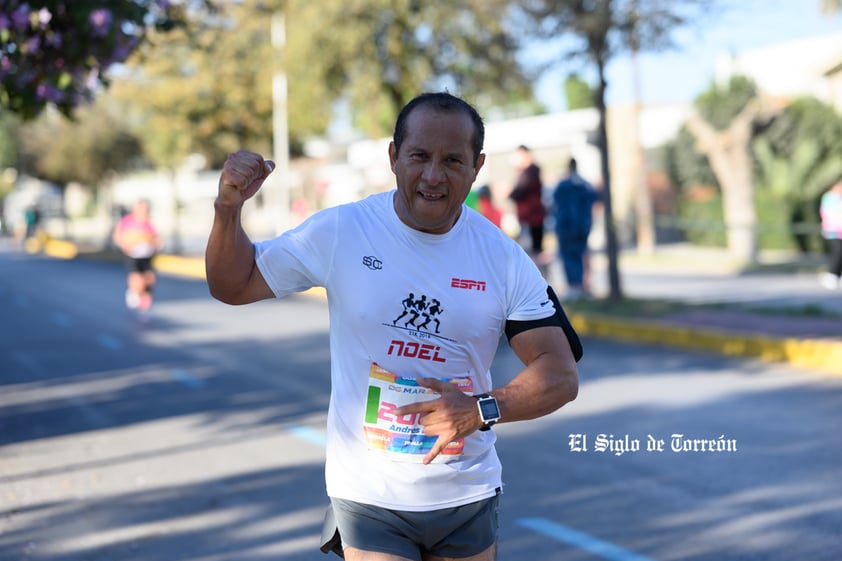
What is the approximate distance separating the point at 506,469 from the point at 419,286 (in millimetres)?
4743

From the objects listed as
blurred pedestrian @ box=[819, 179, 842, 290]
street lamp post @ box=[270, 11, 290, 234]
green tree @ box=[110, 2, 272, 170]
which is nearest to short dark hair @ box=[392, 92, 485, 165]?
blurred pedestrian @ box=[819, 179, 842, 290]

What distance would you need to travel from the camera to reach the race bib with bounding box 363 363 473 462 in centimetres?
311

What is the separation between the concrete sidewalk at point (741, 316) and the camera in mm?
12039

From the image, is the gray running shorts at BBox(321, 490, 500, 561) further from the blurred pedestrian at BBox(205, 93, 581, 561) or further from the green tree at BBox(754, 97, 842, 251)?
the green tree at BBox(754, 97, 842, 251)

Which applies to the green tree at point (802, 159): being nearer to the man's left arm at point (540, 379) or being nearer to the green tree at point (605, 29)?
the green tree at point (605, 29)

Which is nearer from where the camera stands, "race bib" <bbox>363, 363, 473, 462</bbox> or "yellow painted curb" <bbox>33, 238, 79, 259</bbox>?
"race bib" <bbox>363, 363, 473, 462</bbox>

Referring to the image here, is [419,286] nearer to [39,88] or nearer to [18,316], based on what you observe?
[39,88]

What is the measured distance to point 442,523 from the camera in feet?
10.4

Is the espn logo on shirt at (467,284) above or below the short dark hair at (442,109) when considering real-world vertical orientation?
below

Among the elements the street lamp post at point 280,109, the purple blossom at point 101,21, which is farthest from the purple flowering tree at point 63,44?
the street lamp post at point 280,109

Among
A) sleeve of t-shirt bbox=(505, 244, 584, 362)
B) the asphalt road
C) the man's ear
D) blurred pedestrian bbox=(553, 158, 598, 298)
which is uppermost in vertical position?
blurred pedestrian bbox=(553, 158, 598, 298)

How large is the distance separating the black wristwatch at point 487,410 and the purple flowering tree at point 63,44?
7.76m

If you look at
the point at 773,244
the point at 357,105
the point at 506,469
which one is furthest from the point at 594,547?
the point at 773,244

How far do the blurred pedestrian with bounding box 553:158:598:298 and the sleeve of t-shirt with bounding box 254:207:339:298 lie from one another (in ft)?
47.2
